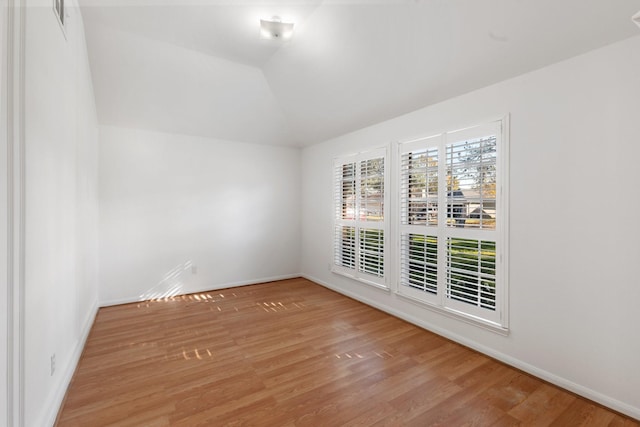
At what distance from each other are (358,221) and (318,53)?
219 centimetres

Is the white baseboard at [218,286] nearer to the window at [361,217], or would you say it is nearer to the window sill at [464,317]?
the window at [361,217]

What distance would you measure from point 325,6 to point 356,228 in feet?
8.79

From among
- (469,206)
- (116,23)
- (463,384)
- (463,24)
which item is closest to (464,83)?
(463,24)

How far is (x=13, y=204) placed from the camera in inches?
52.8

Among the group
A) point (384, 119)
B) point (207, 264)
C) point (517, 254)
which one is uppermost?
point (384, 119)

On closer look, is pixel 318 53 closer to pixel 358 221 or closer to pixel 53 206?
pixel 358 221

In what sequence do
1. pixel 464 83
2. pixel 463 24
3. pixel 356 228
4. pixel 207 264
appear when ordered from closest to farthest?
pixel 463 24 → pixel 464 83 → pixel 356 228 → pixel 207 264

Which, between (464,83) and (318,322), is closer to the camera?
(464,83)

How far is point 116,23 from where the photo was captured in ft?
9.27

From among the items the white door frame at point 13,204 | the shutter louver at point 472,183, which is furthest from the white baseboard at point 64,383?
the shutter louver at point 472,183

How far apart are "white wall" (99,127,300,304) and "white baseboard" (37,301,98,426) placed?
1.24m

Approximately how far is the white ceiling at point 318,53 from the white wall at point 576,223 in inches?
8.7

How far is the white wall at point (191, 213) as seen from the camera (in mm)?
4062

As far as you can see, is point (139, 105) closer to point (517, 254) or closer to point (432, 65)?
point (432, 65)
